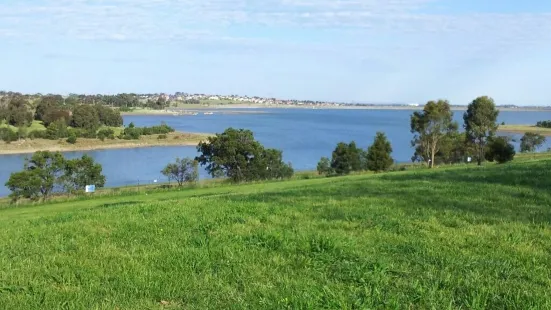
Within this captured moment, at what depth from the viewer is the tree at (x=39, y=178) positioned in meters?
41.1

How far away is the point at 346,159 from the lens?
5178cm

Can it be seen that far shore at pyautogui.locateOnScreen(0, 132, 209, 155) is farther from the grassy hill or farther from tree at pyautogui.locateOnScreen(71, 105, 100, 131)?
the grassy hill

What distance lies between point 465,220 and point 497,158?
33743 millimetres

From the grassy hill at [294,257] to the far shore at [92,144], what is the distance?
3670 inches

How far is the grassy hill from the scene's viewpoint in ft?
13.5

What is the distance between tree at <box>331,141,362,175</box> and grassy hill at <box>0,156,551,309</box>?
4265 centimetres

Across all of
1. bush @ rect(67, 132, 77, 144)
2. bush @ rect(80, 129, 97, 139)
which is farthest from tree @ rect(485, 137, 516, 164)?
bush @ rect(80, 129, 97, 139)

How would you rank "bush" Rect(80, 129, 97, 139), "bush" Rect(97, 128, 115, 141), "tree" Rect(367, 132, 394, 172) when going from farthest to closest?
"bush" Rect(97, 128, 115, 141), "bush" Rect(80, 129, 97, 139), "tree" Rect(367, 132, 394, 172)

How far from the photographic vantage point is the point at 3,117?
123 meters

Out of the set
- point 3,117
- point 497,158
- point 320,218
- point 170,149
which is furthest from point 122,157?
point 320,218

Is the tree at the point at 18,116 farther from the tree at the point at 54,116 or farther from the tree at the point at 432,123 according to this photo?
the tree at the point at 432,123

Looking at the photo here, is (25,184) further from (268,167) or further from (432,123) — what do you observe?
(432,123)

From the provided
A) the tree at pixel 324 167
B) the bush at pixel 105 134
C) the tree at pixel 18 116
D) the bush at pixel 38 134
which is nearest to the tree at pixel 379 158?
the tree at pixel 324 167

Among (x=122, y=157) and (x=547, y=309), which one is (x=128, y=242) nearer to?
(x=547, y=309)
